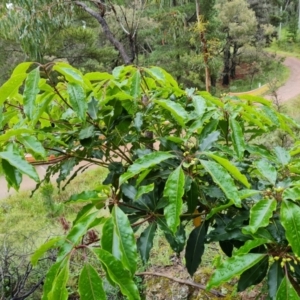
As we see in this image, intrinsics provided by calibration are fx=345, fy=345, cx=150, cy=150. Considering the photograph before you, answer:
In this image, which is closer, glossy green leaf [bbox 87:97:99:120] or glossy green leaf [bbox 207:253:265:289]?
glossy green leaf [bbox 207:253:265:289]

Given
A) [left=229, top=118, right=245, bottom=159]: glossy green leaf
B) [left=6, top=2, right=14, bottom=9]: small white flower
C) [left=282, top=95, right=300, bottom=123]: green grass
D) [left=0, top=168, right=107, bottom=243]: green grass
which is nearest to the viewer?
[left=229, top=118, right=245, bottom=159]: glossy green leaf

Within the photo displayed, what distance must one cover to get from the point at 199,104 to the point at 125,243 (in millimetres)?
377

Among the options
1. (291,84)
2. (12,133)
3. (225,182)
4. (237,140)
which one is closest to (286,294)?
(225,182)

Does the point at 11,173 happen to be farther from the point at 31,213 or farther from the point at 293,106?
the point at 293,106

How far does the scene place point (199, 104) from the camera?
2.55ft

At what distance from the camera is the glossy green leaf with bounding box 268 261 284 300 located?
59cm

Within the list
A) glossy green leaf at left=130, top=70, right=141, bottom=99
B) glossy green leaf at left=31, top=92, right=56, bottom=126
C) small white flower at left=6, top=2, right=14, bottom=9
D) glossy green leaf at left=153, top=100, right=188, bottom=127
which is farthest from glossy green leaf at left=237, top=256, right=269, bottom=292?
small white flower at left=6, top=2, right=14, bottom=9

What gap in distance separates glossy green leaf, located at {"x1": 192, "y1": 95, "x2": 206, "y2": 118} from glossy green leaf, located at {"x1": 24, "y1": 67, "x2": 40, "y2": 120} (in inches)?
13.1

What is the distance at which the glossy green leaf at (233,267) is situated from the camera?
0.55m

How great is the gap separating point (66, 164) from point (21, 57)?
316 inches

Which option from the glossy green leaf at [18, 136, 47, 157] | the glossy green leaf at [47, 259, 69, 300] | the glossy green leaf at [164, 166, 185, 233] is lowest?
the glossy green leaf at [47, 259, 69, 300]

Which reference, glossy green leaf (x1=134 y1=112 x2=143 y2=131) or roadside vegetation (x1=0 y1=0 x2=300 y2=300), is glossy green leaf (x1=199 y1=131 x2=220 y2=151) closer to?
roadside vegetation (x1=0 y1=0 x2=300 y2=300)

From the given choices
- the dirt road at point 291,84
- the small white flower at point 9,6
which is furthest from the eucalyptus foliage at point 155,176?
the dirt road at point 291,84

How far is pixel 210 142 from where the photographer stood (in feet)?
2.24
